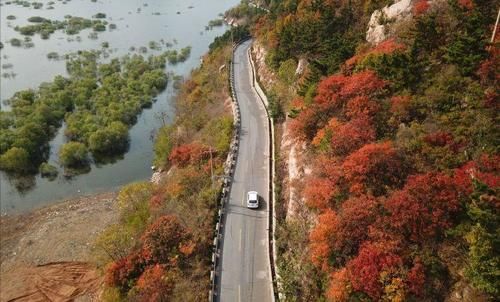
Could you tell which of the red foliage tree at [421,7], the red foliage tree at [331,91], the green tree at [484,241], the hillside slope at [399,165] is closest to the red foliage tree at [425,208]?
the hillside slope at [399,165]

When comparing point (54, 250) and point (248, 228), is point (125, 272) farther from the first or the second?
point (54, 250)

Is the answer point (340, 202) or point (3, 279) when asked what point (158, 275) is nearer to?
point (340, 202)

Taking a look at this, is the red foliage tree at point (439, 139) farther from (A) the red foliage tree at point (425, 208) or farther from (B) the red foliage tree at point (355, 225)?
(B) the red foliage tree at point (355, 225)

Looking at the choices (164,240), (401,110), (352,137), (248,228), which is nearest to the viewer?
(352,137)

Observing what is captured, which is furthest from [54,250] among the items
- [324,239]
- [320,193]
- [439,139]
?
[439,139]

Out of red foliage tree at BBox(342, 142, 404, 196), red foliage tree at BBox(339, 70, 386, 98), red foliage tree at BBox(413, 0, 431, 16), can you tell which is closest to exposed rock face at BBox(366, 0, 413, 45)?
red foliage tree at BBox(413, 0, 431, 16)

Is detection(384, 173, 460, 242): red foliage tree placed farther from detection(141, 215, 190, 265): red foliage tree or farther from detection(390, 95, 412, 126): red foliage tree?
detection(141, 215, 190, 265): red foliage tree
